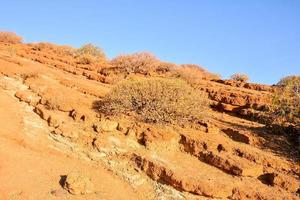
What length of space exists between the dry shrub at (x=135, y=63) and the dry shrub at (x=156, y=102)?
7.39 meters

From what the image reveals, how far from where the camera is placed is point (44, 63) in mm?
18656

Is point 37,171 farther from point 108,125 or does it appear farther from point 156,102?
point 156,102

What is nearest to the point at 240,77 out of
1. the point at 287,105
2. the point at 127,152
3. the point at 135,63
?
the point at 135,63

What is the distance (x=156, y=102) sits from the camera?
1195 cm

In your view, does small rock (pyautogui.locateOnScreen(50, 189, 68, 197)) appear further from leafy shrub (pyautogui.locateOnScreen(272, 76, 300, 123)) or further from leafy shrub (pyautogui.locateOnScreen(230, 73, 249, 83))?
leafy shrub (pyautogui.locateOnScreen(230, 73, 249, 83))

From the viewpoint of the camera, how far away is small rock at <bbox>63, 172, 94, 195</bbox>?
867 cm

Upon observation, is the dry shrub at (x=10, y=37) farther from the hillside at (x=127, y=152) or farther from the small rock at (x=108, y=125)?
the small rock at (x=108, y=125)

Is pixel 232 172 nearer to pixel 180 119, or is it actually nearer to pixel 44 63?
pixel 180 119

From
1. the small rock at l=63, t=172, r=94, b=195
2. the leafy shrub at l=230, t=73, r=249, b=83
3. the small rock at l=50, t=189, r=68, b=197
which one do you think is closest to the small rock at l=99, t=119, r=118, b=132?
the small rock at l=63, t=172, r=94, b=195

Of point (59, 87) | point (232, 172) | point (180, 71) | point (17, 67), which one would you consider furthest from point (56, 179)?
point (180, 71)

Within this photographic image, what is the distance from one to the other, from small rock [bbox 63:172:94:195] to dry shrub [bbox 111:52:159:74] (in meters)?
11.1

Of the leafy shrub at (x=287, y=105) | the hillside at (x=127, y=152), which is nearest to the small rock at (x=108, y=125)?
the hillside at (x=127, y=152)

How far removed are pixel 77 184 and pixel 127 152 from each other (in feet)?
6.55

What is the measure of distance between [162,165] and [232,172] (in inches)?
64.1
